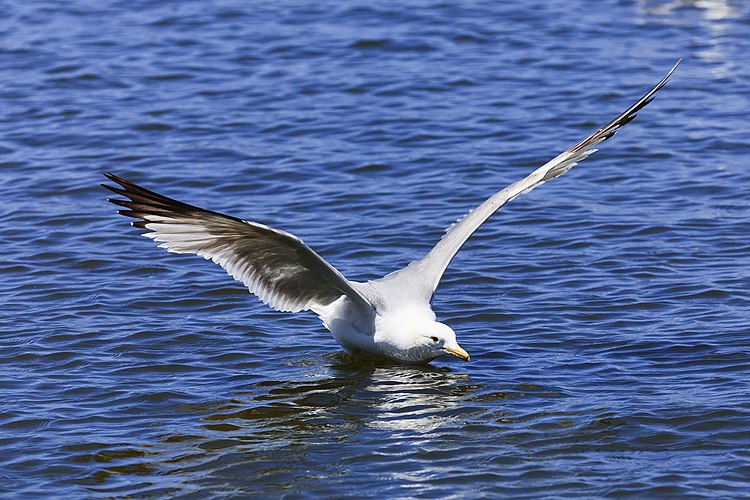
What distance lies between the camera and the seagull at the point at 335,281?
7.45 m

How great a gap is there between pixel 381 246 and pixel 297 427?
329 centimetres

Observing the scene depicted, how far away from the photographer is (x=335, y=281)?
7.80 metres

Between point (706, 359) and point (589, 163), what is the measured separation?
15.6ft

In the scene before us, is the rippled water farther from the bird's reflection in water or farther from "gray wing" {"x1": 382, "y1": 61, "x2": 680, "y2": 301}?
"gray wing" {"x1": 382, "y1": 61, "x2": 680, "y2": 301}

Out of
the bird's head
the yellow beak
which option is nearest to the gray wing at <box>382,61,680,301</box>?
the bird's head

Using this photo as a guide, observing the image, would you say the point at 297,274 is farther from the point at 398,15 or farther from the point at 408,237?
the point at 398,15

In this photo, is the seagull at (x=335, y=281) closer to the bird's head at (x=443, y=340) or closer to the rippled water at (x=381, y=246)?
the bird's head at (x=443, y=340)

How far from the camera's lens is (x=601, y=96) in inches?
565

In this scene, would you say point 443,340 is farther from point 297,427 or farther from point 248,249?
point 248,249

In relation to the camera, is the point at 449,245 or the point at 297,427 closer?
the point at 297,427

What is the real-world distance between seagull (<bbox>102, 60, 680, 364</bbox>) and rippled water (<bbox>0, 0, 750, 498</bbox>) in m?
0.30

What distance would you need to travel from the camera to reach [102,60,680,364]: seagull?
745 centimetres

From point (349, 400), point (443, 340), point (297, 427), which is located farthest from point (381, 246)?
point (297, 427)

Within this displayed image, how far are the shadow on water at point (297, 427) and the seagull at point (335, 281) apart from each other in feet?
0.76
